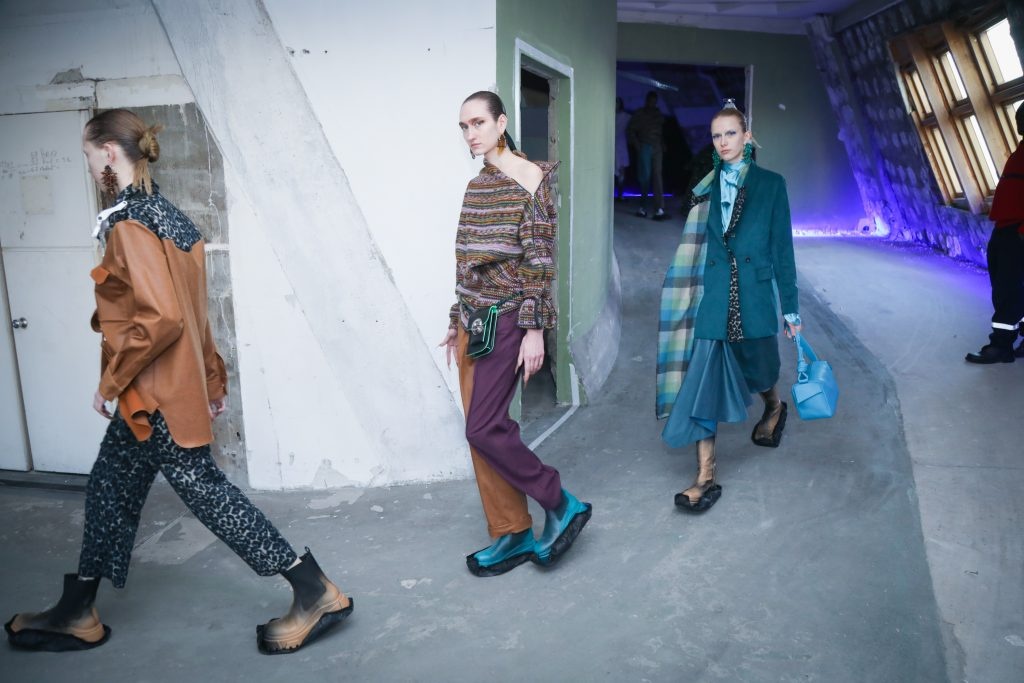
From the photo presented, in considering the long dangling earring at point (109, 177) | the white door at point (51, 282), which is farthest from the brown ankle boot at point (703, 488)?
the white door at point (51, 282)

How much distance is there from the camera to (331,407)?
13.4 ft

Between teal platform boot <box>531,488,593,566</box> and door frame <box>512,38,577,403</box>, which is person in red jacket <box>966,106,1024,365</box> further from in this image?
teal platform boot <box>531,488,593,566</box>

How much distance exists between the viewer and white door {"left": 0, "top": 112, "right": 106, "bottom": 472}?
421 centimetres

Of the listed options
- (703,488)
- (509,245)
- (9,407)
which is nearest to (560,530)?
(703,488)

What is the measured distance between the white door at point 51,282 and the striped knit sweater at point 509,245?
2361mm

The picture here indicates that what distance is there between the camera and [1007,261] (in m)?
5.43

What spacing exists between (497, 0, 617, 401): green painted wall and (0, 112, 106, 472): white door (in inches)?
91.1

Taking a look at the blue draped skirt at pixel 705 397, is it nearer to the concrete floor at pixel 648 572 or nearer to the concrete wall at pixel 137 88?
the concrete floor at pixel 648 572

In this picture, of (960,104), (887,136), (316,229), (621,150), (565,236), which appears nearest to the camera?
(316,229)

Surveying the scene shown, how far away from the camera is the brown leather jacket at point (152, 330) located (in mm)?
2498

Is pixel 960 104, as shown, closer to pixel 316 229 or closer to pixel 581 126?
pixel 581 126

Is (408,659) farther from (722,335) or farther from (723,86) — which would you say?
(723,86)

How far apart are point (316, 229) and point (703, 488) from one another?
220 centimetres

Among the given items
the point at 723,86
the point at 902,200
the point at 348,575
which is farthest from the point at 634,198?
the point at 348,575
